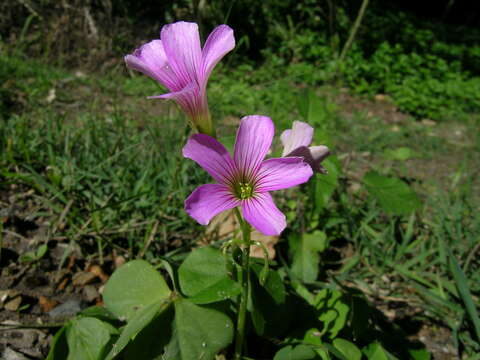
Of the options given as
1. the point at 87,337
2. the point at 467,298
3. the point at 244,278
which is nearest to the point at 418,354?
the point at 467,298

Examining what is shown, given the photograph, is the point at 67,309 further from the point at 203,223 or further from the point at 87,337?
the point at 203,223

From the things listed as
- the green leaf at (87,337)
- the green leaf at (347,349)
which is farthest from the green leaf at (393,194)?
the green leaf at (87,337)

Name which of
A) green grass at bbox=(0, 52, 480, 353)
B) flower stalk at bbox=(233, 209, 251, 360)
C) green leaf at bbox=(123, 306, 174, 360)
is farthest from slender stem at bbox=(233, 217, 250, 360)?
green grass at bbox=(0, 52, 480, 353)

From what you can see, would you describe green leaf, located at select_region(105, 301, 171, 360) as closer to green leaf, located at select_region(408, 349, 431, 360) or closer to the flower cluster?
the flower cluster

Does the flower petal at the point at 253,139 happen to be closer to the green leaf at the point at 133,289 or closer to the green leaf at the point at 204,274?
the green leaf at the point at 204,274

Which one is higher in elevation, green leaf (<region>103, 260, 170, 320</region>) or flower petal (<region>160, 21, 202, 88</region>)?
flower petal (<region>160, 21, 202, 88</region>)

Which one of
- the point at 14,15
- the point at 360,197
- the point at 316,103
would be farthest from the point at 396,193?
the point at 14,15

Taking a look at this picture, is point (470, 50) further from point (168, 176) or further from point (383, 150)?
point (168, 176)
